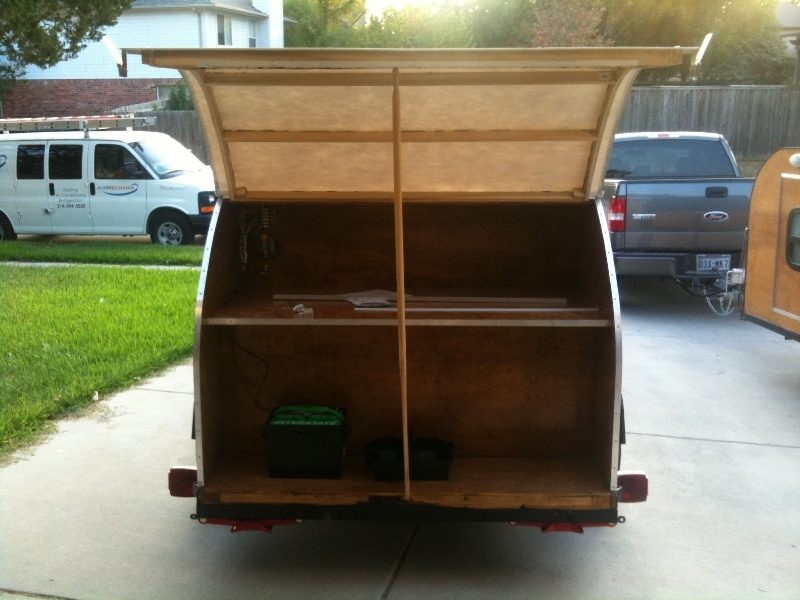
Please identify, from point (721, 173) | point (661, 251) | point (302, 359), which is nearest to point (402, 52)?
point (302, 359)

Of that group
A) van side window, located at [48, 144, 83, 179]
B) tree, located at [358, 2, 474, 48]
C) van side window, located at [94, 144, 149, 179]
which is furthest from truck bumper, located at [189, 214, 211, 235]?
tree, located at [358, 2, 474, 48]

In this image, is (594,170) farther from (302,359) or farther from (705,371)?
(705,371)

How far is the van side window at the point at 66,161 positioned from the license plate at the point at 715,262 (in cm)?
969

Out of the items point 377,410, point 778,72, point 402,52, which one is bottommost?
point 377,410

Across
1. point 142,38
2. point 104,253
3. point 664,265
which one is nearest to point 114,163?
point 104,253

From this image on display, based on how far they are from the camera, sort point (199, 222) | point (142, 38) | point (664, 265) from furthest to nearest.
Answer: point (142, 38) < point (199, 222) < point (664, 265)

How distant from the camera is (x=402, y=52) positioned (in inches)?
130

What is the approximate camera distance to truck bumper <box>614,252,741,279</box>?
30.7 ft

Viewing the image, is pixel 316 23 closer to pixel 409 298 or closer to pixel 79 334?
pixel 79 334

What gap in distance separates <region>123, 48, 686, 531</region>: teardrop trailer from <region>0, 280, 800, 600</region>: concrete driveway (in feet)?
1.29

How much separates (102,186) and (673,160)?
868 centimetres

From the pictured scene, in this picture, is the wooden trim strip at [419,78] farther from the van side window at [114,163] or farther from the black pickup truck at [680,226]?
the van side window at [114,163]

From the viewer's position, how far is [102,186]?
1422cm

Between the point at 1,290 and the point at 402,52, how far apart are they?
852cm
